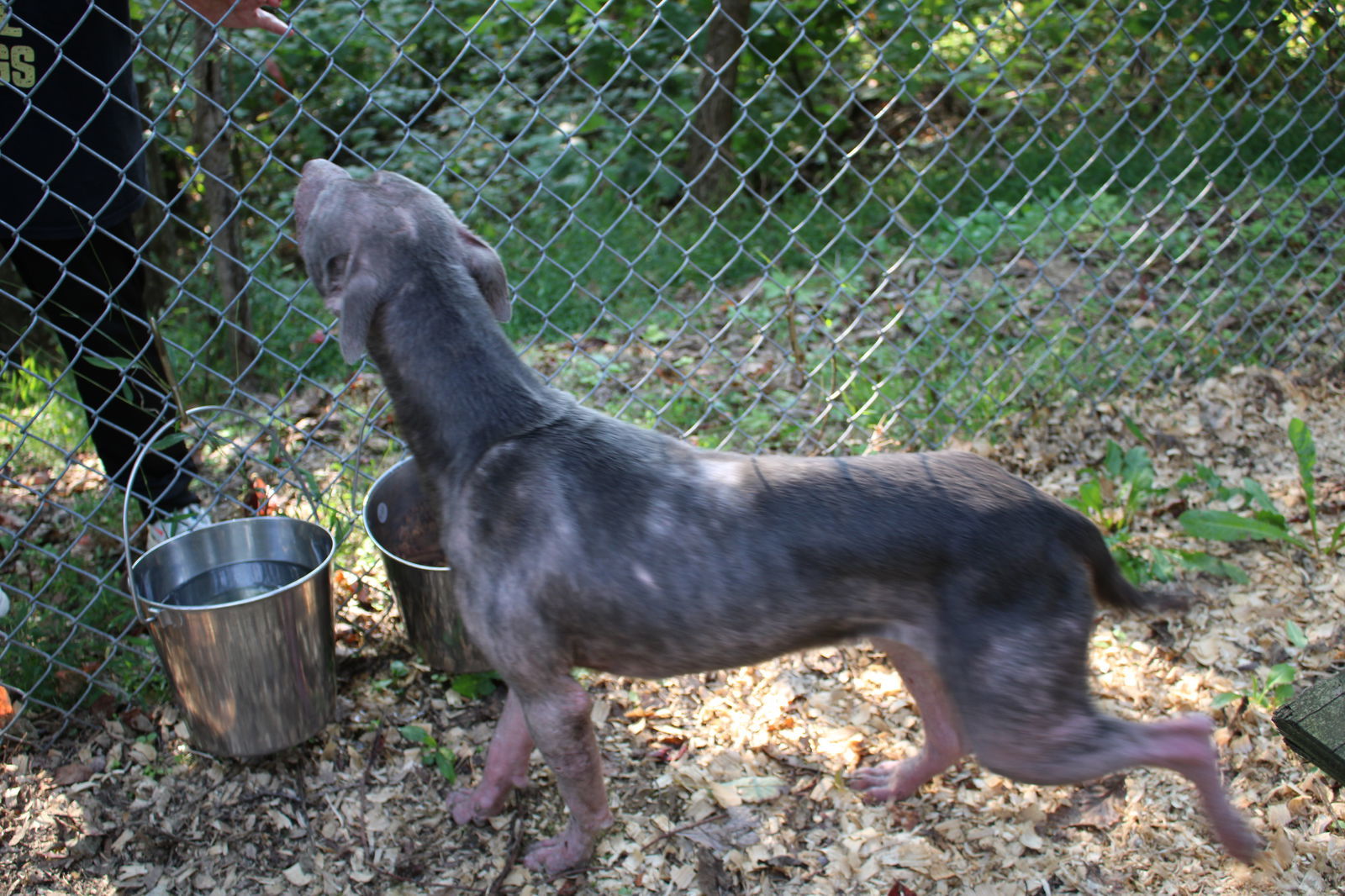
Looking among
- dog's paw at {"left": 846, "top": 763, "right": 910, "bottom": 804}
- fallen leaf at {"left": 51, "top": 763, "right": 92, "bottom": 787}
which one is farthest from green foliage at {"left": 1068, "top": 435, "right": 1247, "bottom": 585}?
fallen leaf at {"left": 51, "top": 763, "right": 92, "bottom": 787}

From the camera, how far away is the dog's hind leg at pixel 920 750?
315cm

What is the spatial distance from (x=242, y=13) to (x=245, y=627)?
1.86 meters

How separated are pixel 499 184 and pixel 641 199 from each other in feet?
4.41

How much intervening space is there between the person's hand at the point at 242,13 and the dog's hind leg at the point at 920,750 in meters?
2.66

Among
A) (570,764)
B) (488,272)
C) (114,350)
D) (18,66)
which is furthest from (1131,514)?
(18,66)

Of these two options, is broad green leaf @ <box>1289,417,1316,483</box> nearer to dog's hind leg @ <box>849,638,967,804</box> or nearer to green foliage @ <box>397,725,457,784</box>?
dog's hind leg @ <box>849,638,967,804</box>

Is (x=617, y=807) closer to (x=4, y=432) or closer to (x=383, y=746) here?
(x=383, y=746)

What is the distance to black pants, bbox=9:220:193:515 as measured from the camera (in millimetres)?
3568

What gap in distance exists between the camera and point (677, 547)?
2645 millimetres

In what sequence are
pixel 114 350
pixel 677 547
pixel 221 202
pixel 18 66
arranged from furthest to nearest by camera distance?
pixel 221 202
pixel 114 350
pixel 18 66
pixel 677 547

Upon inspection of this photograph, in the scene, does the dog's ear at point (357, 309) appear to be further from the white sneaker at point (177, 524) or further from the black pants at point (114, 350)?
the white sneaker at point (177, 524)

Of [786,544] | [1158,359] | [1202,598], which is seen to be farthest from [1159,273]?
[786,544]

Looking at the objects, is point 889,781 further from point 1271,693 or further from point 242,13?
point 242,13

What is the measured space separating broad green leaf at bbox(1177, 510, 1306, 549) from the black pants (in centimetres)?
365
